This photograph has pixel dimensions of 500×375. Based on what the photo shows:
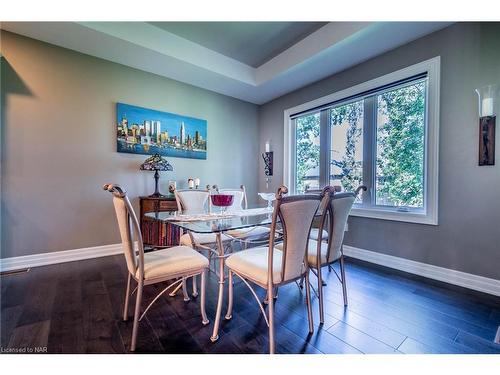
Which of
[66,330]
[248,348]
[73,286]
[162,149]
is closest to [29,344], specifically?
[66,330]

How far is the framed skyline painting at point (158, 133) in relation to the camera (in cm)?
315

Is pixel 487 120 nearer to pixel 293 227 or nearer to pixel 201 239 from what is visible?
pixel 293 227

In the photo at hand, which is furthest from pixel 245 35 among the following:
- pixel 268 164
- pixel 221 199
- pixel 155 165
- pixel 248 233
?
pixel 248 233

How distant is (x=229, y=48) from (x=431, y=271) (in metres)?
3.75

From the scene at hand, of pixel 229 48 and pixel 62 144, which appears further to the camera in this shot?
pixel 229 48

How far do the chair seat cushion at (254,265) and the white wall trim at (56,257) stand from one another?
7.64 ft

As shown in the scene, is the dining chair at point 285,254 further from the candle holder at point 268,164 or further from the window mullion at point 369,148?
the candle holder at point 268,164

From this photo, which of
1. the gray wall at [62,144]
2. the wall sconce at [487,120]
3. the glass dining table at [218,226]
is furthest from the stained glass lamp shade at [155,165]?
the wall sconce at [487,120]

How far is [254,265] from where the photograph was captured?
1468 millimetres

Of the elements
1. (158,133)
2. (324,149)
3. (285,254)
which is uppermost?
(158,133)

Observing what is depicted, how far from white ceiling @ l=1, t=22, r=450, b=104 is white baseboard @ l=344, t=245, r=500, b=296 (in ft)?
8.31
